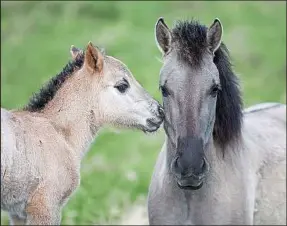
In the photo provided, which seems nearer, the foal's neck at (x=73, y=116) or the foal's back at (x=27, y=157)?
the foal's back at (x=27, y=157)

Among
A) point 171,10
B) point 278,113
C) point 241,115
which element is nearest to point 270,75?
point 171,10

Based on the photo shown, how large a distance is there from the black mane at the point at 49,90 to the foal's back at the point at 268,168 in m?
1.93

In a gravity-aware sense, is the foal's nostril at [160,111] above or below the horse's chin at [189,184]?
above

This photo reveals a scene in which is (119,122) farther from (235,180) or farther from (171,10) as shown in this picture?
(171,10)

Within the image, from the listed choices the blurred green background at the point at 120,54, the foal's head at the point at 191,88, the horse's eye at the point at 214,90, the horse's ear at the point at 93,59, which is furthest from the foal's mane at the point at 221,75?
the blurred green background at the point at 120,54

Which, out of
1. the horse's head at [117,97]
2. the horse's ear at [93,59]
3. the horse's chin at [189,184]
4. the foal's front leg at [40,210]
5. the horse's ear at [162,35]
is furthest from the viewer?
the horse's ear at [162,35]

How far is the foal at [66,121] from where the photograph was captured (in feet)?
23.5

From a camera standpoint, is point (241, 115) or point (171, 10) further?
point (171, 10)

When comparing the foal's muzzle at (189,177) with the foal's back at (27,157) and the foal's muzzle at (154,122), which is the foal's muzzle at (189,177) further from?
the foal's back at (27,157)

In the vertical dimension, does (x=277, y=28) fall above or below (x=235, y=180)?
above

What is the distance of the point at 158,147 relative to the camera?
1538 cm

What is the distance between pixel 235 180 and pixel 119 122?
1.23 metres

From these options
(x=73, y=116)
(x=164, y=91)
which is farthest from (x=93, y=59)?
(x=164, y=91)

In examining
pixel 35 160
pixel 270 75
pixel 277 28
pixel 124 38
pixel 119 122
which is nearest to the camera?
pixel 35 160
